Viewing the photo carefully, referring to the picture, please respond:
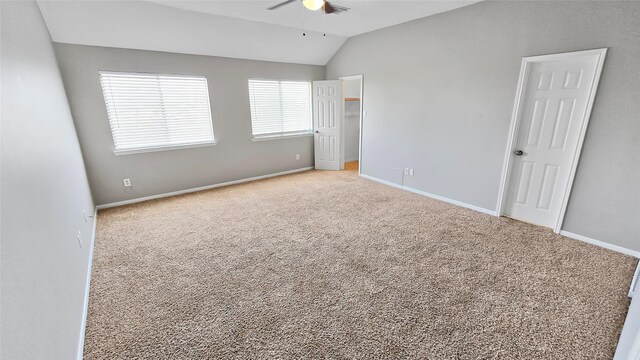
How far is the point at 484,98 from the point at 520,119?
0.50 metres

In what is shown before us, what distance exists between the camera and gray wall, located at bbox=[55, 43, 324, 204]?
143 inches

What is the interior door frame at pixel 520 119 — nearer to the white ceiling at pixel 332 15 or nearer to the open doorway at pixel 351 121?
the white ceiling at pixel 332 15

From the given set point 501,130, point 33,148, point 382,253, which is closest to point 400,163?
point 501,130

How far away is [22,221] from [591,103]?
444 centimetres

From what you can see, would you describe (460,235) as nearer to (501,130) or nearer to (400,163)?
(501,130)

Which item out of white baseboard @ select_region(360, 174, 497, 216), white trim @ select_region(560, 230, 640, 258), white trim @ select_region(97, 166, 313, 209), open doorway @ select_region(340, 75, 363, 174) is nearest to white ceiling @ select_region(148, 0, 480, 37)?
open doorway @ select_region(340, 75, 363, 174)

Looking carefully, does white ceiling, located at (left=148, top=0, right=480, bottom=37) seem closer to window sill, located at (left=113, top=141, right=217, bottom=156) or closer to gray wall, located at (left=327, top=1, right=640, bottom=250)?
A: gray wall, located at (left=327, top=1, right=640, bottom=250)

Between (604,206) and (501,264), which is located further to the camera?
(604,206)

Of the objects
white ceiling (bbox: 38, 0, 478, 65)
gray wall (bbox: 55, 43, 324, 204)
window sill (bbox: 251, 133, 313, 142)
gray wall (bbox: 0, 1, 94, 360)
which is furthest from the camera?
window sill (bbox: 251, 133, 313, 142)

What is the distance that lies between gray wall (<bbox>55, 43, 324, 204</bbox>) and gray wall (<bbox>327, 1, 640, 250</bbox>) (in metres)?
1.82

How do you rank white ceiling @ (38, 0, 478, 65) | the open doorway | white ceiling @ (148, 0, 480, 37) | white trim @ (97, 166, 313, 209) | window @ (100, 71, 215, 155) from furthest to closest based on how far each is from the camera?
the open doorway < white trim @ (97, 166, 313, 209) < window @ (100, 71, 215, 155) < white ceiling @ (148, 0, 480, 37) < white ceiling @ (38, 0, 478, 65)

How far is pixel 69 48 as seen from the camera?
3.45 meters

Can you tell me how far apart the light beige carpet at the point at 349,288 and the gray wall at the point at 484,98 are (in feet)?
1.78

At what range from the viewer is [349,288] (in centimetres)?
224
